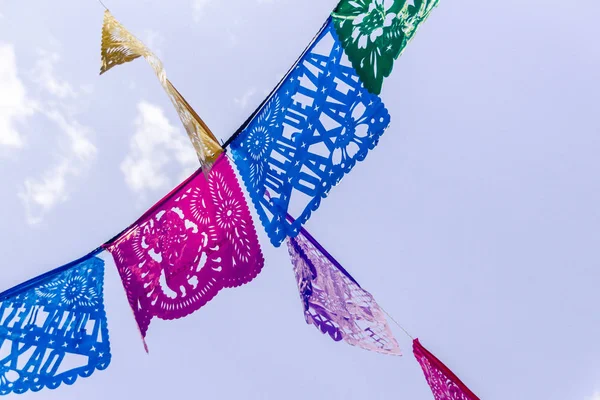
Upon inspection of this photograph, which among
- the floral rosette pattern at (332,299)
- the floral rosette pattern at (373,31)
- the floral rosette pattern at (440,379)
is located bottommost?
the floral rosette pattern at (440,379)

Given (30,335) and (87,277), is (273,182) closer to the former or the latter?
(87,277)

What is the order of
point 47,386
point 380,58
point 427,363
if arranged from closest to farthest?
point 380,58 → point 47,386 → point 427,363

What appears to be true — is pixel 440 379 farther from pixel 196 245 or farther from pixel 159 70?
pixel 159 70

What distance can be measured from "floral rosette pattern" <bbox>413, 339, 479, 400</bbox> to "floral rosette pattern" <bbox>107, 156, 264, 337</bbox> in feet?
4.65

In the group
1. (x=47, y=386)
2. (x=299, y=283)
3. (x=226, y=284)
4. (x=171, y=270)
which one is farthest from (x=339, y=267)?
(x=47, y=386)

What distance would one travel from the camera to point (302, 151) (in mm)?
3842

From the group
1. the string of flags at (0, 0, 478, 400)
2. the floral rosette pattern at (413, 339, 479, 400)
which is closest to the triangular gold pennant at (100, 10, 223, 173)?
the string of flags at (0, 0, 478, 400)

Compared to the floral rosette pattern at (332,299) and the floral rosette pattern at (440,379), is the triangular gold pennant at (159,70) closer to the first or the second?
the floral rosette pattern at (332,299)

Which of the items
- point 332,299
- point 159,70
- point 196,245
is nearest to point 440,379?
point 332,299

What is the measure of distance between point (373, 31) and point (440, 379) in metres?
2.58

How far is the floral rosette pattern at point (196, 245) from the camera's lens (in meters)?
4.39

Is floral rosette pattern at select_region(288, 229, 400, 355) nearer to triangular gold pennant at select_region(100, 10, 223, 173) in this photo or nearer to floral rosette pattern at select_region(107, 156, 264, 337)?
floral rosette pattern at select_region(107, 156, 264, 337)

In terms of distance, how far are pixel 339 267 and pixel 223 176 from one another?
1.08m

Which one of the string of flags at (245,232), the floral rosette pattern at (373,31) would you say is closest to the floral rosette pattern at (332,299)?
the string of flags at (245,232)
